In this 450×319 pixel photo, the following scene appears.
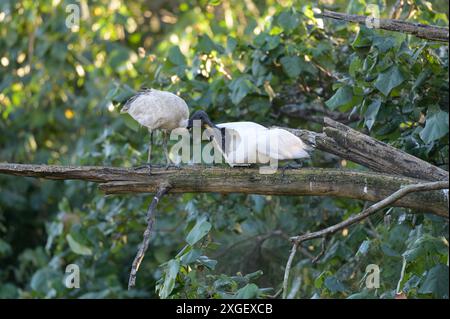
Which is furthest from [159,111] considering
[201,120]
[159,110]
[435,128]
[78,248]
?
[78,248]

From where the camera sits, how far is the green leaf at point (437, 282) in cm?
361

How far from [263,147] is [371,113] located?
731mm

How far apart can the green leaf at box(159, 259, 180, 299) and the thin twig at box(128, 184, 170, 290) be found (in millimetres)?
157

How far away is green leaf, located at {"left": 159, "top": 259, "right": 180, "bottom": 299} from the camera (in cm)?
361

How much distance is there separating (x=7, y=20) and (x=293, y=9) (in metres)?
3.93

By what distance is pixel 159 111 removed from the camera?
445 centimetres

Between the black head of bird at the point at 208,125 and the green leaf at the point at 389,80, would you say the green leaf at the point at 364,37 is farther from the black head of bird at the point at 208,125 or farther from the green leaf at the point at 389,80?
the black head of bird at the point at 208,125

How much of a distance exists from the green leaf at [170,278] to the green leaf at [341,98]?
1.34 m

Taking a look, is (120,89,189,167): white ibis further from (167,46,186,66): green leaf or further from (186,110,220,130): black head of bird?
(167,46,186,66): green leaf

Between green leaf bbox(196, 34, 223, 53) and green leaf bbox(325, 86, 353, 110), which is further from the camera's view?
green leaf bbox(196, 34, 223, 53)

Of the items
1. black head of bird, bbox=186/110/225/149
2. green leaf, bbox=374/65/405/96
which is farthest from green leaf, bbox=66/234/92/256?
green leaf, bbox=374/65/405/96

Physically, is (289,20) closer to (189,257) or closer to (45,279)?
(189,257)
